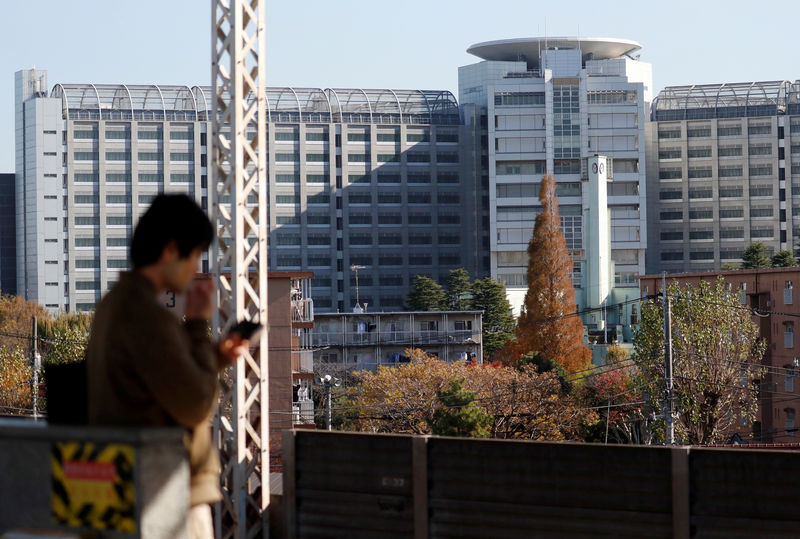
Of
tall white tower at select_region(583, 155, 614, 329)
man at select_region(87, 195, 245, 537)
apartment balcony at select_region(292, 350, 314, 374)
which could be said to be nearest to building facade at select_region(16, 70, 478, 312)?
tall white tower at select_region(583, 155, 614, 329)

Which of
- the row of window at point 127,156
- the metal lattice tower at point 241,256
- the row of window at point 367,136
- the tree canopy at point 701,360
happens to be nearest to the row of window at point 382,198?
the row of window at point 367,136

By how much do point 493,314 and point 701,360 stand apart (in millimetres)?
34963

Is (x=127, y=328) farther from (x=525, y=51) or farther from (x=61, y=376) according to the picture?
(x=525, y=51)

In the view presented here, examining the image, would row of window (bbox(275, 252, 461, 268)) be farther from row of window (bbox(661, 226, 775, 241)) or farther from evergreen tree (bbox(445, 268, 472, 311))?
evergreen tree (bbox(445, 268, 472, 311))

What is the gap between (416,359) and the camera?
4700 cm

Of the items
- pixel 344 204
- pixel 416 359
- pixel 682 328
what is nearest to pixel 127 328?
pixel 682 328

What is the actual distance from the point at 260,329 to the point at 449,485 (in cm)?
472

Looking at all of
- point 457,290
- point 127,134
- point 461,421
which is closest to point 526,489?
point 461,421

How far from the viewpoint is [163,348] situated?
2.68m

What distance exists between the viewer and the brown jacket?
8.80ft

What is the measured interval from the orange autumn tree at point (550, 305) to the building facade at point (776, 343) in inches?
325

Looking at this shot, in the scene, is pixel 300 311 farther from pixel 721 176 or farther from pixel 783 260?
pixel 721 176

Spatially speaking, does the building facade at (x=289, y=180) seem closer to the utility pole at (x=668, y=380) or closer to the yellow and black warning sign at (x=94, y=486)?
the utility pole at (x=668, y=380)

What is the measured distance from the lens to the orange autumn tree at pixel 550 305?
54406 mm
